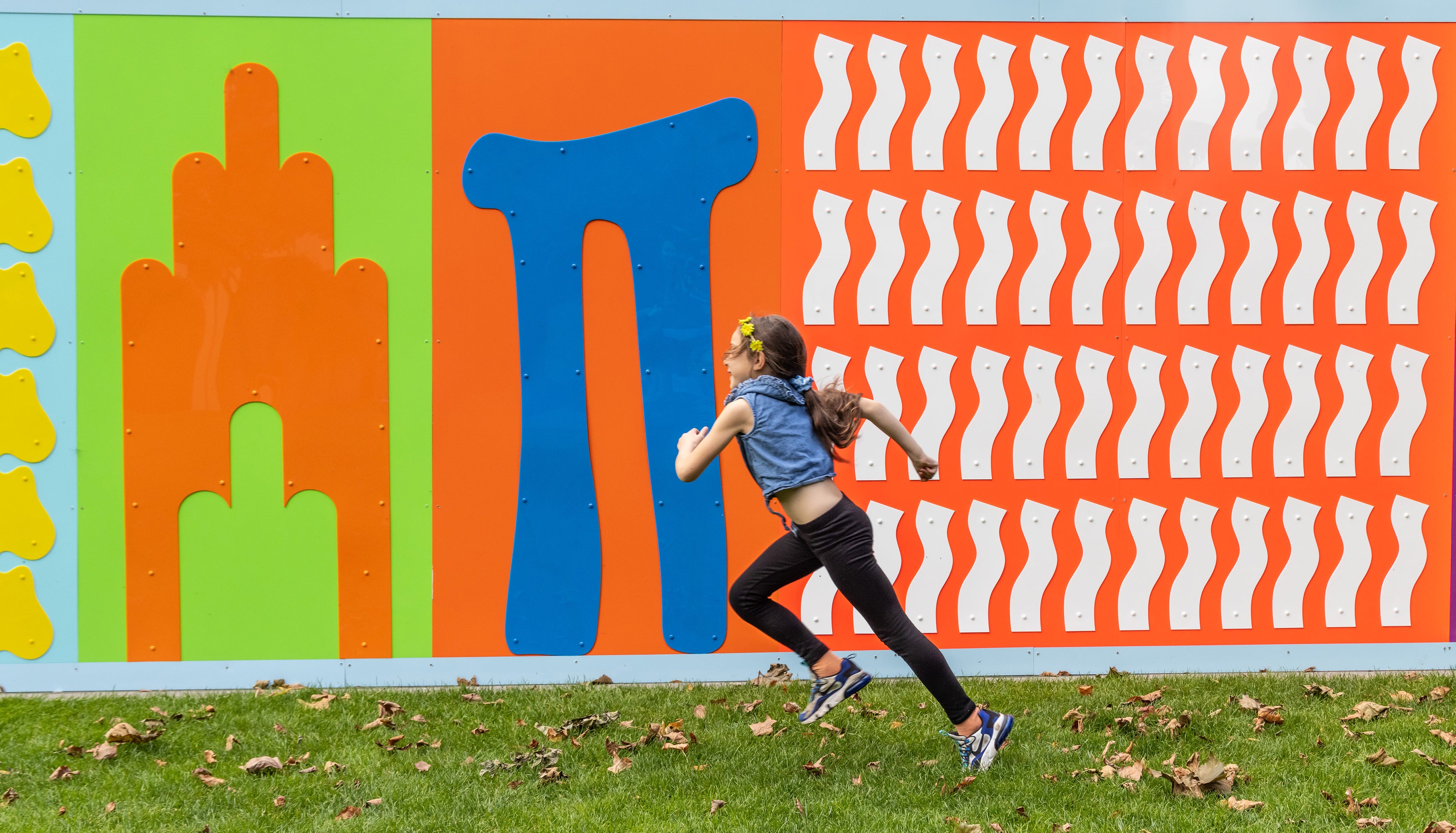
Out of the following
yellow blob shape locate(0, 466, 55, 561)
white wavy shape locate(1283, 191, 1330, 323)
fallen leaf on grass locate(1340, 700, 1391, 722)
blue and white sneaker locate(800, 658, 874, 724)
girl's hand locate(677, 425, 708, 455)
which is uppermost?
white wavy shape locate(1283, 191, 1330, 323)

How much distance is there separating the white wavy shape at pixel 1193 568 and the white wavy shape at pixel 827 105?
240 centimetres

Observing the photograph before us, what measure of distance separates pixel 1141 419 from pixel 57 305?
510cm

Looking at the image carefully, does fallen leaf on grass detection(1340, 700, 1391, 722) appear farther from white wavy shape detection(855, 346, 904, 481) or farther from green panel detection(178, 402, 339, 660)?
green panel detection(178, 402, 339, 660)

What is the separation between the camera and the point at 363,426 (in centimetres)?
458

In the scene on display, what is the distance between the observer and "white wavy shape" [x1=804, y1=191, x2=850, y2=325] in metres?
4.62

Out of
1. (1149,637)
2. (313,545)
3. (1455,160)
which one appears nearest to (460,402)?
(313,545)

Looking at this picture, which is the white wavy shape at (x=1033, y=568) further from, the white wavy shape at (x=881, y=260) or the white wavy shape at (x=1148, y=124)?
the white wavy shape at (x=1148, y=124)

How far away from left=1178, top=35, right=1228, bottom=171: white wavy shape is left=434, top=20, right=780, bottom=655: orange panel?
76.8 inches

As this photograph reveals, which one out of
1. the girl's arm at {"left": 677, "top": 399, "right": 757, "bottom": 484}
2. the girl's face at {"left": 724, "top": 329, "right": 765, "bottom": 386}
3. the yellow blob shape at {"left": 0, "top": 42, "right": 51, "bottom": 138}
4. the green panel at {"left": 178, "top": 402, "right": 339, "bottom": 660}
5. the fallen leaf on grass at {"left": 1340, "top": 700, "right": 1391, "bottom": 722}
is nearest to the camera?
the girl's arm at {"left": 677, "top": 399, "right": 757, "bottom": 484}

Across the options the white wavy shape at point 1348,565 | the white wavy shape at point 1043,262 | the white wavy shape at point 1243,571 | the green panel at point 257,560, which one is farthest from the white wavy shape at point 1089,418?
the green panel at point 257,560

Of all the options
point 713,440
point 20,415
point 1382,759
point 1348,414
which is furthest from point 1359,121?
point 20,415

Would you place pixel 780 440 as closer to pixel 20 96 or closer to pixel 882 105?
pixel 882 105

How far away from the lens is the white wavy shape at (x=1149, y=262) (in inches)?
184

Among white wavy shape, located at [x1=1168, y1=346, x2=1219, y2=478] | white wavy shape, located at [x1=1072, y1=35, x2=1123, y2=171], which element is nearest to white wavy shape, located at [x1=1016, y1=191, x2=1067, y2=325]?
white wavy shape, located at [x1=1072, y1=35, x2=1123, y2=171]
